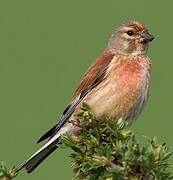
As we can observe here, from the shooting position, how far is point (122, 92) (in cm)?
461

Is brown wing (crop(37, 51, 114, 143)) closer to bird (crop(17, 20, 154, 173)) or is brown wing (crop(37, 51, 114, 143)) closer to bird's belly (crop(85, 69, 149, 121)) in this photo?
bird (crop(17, 20, 154, 173))

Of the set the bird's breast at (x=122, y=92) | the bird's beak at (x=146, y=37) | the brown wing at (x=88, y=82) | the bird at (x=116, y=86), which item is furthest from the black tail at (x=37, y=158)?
the bird's beak at (x=146, y=37)

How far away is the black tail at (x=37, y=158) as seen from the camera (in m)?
Answer: 4.10

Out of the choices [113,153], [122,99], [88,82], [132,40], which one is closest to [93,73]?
[88,82]

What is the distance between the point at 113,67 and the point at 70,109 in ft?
1.82

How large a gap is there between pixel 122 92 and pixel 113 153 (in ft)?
6.72

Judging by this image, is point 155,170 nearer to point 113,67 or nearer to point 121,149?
point 121,149

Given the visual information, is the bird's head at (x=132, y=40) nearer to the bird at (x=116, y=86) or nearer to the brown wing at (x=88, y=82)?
the bird at (x=116, y=86)

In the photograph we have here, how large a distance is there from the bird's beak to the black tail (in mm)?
1372

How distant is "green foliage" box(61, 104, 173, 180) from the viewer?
88.7 inches

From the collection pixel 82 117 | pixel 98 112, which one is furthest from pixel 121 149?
pixel 98 112

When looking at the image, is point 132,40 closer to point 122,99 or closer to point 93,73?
point 93,73

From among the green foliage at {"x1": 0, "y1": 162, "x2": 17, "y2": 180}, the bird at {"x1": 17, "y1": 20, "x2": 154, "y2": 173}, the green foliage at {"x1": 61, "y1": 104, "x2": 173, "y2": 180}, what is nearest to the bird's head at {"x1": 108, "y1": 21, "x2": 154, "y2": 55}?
the bird at {"x1": 17, "y1": 20, "x2": 154, "y2": 173}

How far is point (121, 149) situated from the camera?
232cm
